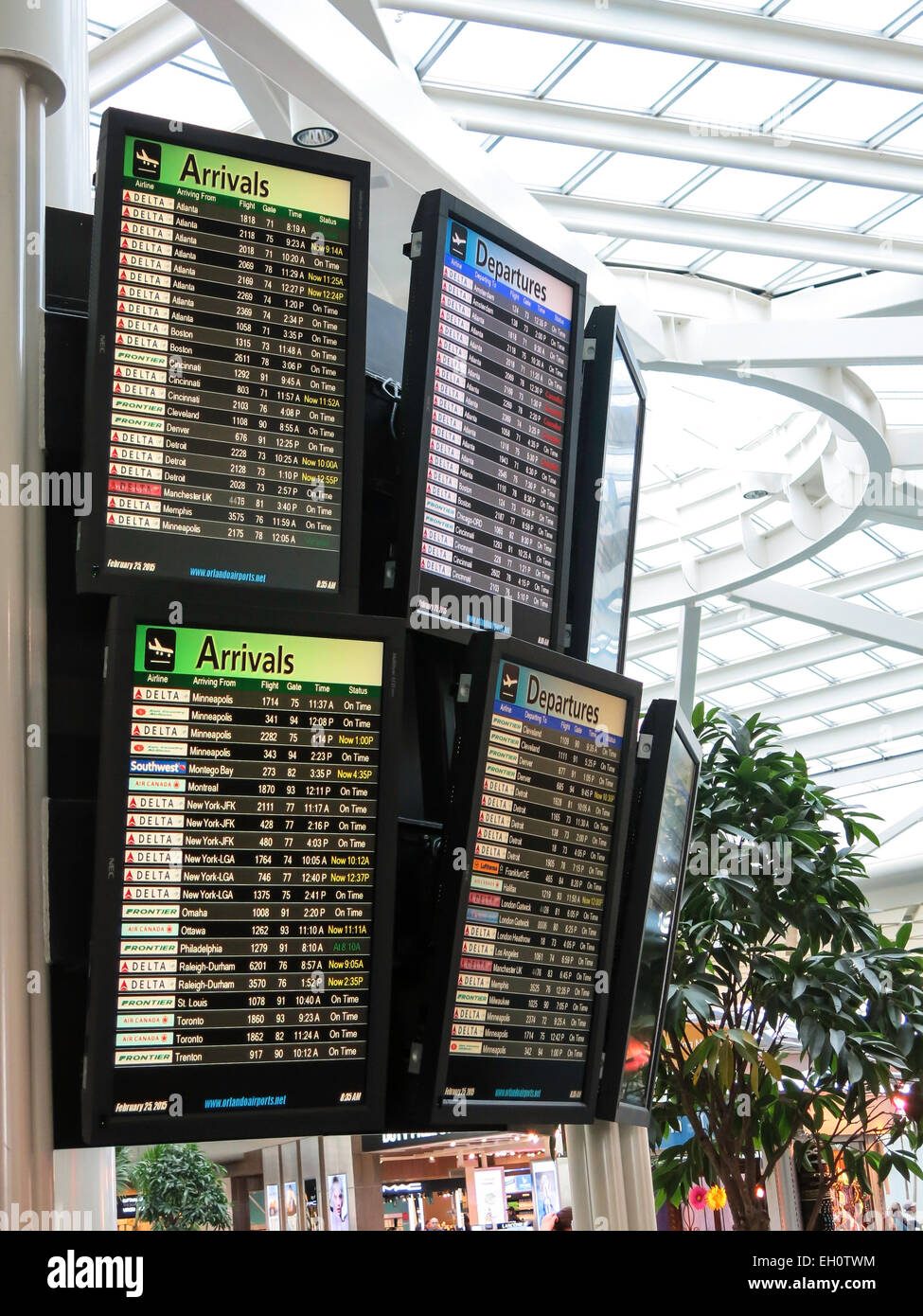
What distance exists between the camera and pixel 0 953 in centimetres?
305

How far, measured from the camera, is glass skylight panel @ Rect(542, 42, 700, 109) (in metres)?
10.9

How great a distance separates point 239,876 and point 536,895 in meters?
0.96

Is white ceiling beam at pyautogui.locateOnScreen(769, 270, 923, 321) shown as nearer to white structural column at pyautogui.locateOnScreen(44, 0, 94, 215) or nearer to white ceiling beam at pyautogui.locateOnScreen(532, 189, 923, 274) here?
white ceiling beam at pyautogui.locateOnScreen(532, 189, 923, 274)

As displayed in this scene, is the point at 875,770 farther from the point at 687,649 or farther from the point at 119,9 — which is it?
the point at 119,9

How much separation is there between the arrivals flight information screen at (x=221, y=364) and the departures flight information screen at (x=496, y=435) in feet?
1.08

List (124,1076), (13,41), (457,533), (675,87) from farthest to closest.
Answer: (675,87), (457,533), (13,41), (124,1076)

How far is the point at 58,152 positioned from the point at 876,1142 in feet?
24.2

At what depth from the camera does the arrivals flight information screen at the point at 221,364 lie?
319 cm

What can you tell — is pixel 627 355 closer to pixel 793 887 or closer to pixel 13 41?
pixel 13 41

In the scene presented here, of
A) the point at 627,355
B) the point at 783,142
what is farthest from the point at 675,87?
the point at 627,355

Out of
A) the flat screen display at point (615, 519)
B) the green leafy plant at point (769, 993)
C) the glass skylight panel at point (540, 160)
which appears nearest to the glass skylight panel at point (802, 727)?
the glass skylight panel at point (540, 160)

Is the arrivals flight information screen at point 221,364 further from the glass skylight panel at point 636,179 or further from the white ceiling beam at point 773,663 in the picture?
the white ceiling beam at point 773,663

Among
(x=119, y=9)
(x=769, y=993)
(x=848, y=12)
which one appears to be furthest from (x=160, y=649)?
(x=848, y=12)
